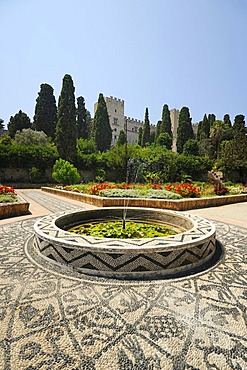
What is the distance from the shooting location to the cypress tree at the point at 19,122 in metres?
29.0

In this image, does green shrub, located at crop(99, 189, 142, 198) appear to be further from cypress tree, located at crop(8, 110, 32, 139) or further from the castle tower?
the castle tower

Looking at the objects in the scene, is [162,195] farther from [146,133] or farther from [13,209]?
[146,133]

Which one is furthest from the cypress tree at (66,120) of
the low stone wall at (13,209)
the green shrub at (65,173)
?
the low stone wall at (13,209)

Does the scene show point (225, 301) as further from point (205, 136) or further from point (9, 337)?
point (205, 136)

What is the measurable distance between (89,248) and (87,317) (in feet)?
2.54

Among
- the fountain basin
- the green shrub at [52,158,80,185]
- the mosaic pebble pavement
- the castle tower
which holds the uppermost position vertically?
the castle tower

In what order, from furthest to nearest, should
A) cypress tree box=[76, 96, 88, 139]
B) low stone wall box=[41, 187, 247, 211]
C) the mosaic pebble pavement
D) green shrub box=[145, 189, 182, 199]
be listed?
cypress tree box=[76, 96, 88, 139]
green shrub box=[145, 189, 182, 199]
low stone wall box=[41, 187, 247, 211]
the mosaic pebble pavement

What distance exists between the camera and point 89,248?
2428 mm

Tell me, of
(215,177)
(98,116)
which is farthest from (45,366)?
(98,116)

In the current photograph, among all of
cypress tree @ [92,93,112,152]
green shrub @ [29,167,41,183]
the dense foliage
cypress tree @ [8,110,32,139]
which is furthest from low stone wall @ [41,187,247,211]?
cypress tree @ [8,110,32,139]

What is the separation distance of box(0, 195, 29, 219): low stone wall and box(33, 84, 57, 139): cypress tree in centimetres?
2450

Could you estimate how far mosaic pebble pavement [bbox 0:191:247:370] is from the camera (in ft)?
4.46

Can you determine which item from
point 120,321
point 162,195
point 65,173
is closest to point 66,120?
point 65,173

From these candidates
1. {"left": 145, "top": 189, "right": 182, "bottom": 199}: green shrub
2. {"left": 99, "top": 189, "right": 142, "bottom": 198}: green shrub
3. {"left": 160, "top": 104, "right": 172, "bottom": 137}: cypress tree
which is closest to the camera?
{"left": 145, "top": 189, "right": 182, "bottom": 199}: green shrub
